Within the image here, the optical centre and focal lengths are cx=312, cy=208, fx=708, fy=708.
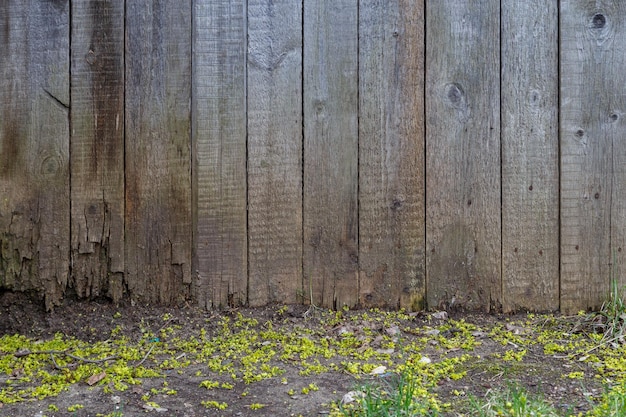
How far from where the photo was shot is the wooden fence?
3.37 meters

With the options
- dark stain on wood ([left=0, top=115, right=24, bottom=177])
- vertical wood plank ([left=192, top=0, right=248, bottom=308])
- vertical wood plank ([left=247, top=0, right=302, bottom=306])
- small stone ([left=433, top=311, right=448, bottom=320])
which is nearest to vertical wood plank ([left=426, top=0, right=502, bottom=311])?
small stone ([left=433, top=311, right=448, bottom=320])

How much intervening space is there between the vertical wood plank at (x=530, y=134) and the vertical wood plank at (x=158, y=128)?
59.9 inches

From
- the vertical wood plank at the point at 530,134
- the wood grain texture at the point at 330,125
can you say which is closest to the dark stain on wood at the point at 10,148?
the wood grain texture at the point at 330,125

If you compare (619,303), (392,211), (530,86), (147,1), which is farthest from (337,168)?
(619,303)

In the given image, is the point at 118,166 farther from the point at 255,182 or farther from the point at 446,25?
the point at 446,25

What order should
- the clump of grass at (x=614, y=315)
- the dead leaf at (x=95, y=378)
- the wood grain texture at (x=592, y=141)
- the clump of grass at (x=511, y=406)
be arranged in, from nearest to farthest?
the clump of grass at (x=511, y=406), the dead leaf at (x=95, y=378), the clump of grass at (x=614, y=315), the wood grain texture at (x=592, y=141)

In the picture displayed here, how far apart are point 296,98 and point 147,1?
85 centimetres

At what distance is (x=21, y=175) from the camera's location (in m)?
3.38

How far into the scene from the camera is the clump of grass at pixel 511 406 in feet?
7.30

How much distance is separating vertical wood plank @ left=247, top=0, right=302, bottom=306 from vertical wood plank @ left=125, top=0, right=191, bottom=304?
31 cm

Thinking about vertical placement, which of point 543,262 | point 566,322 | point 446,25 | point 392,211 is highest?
point 446,25

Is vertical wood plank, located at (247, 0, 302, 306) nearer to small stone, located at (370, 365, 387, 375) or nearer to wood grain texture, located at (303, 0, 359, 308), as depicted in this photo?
wood grain texture, located at (303, 0, 359, 308)

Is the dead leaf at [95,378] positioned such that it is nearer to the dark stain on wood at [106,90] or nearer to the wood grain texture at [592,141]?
the dark stain on wood at [106,90]

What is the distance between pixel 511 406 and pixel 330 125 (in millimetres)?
1606
